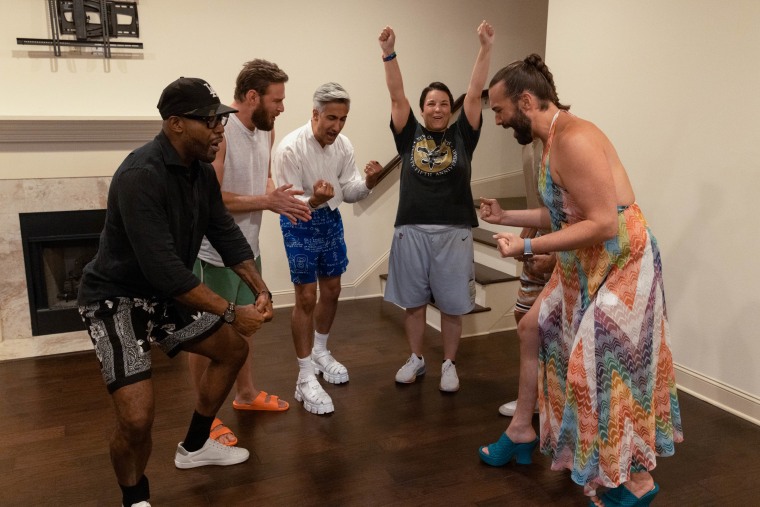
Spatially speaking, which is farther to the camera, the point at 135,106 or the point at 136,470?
the point at 135,106

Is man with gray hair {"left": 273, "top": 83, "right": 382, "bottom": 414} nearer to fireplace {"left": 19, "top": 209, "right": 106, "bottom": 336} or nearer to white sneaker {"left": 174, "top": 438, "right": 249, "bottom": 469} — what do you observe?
white sneaker {"left": 174, "top": 438, "right": 249, "bottom": 469}

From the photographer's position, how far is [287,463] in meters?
2.29

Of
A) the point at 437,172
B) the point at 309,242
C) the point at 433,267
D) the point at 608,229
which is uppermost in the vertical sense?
the point at 437,172

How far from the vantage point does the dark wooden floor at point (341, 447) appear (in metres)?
2.10

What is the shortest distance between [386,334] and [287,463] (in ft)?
4.93

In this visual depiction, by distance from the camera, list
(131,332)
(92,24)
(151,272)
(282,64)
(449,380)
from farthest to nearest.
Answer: (282,64) → (92,24) → (449,380) → (131,332) → (151,272)

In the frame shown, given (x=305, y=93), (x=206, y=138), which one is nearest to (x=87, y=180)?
(x=305, y=93)

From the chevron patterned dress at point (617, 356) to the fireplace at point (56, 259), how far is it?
2883mm

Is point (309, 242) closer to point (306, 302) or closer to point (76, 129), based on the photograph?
point (306, 302)

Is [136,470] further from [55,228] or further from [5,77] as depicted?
[5,77]

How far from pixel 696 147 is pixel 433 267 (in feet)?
4.22

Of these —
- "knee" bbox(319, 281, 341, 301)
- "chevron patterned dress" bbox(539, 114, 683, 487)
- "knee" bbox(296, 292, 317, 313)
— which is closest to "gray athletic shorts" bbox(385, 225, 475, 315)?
"knee" bbox(319, 281, 341, 301)

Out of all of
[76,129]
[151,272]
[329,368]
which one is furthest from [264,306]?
[76,129]

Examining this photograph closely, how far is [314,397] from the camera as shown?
270 centimetres
